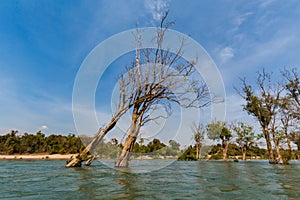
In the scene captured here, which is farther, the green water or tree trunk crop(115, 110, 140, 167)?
tree trunk crop(115, 110, 140, 167)

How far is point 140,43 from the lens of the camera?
15867mm

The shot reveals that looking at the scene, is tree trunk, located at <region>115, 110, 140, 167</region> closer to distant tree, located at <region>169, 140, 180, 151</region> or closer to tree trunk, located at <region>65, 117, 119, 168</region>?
tree trunk, located at <region>65, 117, 119, 168</region>

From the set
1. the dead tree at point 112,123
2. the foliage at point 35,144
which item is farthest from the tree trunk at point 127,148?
the foliage at point 35,144

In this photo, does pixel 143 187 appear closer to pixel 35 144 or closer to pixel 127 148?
pixel 127 148

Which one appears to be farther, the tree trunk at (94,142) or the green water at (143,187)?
the tree trunk at (94,142)

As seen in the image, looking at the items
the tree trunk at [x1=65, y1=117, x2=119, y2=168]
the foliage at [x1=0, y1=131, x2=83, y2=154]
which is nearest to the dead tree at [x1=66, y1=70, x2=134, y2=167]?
the tree trunk at [x1=65, y1=117, x2=119, y2=168]

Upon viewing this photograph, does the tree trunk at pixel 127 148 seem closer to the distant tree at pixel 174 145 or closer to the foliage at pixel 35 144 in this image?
the distant tree at pixel 174 145

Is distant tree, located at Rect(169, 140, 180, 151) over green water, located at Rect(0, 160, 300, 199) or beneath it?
over

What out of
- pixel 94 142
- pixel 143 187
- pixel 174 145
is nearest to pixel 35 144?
pixel 94 142

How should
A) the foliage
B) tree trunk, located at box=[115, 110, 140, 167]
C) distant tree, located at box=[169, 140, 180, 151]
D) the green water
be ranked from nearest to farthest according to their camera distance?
the green water → distant tree, located at box=[169, 140, 180, 151] → tree trunk, located at box=[115, 110, 140, 167] → the foliage

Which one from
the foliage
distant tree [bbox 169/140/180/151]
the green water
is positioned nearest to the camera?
the green water

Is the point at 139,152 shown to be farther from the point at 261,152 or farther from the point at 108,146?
the point at 261,152

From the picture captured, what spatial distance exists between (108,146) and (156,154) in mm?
3578

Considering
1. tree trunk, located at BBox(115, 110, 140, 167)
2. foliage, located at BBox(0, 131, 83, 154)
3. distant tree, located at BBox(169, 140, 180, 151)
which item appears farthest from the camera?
foliage, located at BBox(0, 131, 83, 154)
